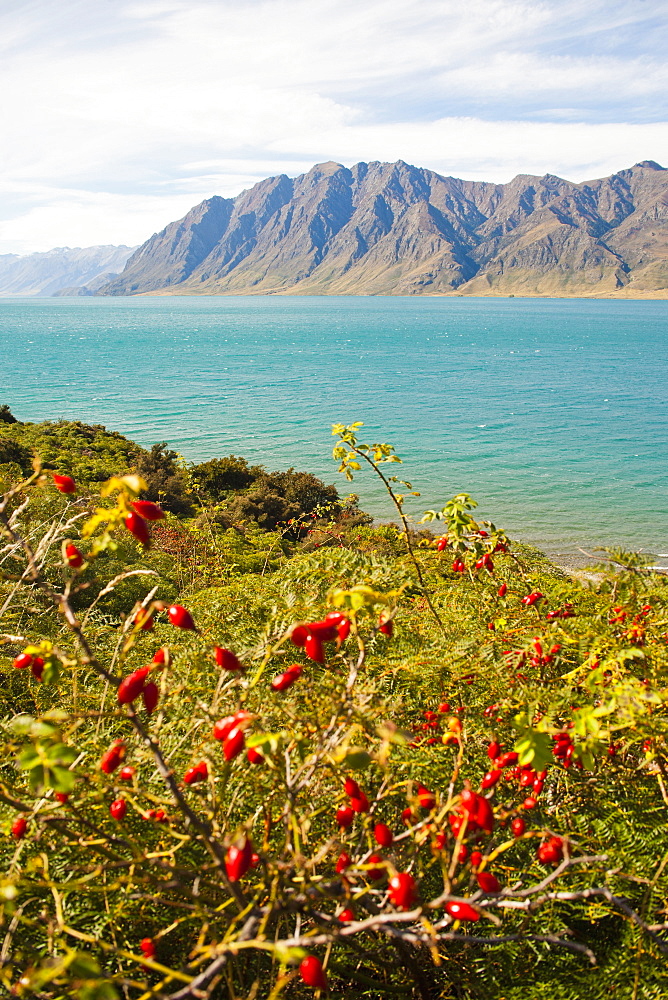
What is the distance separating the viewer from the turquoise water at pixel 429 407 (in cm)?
2653

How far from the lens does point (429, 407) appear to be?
1917 inches

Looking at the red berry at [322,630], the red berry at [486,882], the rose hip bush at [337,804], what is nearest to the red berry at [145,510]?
the rose hip bush at [337,804]

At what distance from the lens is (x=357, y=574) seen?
4164 millimetres

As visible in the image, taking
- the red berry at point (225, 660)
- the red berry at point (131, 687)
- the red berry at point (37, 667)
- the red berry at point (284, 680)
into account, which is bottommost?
the red berry at point (37, 667)

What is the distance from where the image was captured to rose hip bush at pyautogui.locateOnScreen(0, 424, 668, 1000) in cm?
166

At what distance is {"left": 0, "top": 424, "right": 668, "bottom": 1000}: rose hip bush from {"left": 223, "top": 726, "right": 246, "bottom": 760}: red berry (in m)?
0.01

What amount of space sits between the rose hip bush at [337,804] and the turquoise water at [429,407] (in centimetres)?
1665

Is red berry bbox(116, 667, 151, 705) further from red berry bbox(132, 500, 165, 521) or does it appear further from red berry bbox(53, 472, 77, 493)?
red berry bbox(53, 472, 77, 493)

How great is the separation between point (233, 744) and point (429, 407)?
4832cm

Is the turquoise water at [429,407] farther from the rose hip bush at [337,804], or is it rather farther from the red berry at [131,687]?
the red berry at [131,687]

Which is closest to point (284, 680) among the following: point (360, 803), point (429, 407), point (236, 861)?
point (360, 803)

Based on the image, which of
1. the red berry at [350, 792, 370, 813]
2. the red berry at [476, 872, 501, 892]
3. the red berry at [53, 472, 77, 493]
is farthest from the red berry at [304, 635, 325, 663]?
the red berry at [53, 472, 77, 493]

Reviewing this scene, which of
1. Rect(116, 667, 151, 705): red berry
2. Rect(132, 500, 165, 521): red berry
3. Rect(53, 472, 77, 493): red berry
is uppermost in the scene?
Rect(53, 472, 77, 493): red berry

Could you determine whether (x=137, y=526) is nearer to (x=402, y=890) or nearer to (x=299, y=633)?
(x=299, y=633)
